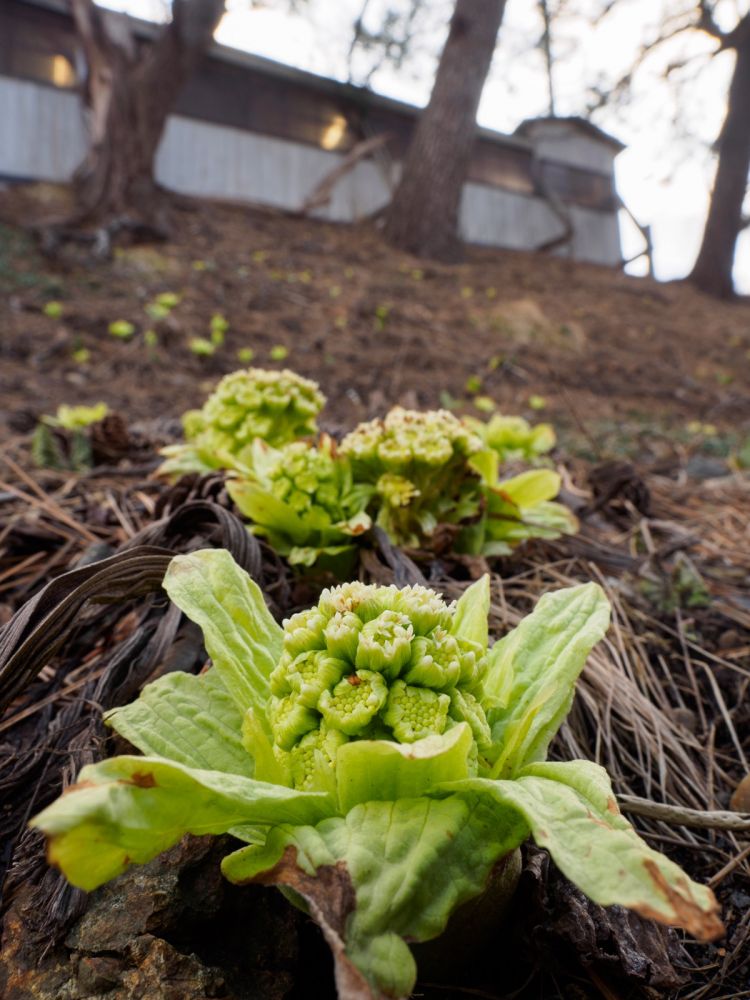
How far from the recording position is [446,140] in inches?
376

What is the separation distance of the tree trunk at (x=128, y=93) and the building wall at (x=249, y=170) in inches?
41.1

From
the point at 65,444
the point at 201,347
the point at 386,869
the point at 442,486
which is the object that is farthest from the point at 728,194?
the point at 386,869

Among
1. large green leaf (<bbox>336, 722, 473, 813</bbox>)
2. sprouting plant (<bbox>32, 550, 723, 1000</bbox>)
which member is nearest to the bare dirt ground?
sprouting plant (<bbox>32, 550, 723, 1000</bbox>)

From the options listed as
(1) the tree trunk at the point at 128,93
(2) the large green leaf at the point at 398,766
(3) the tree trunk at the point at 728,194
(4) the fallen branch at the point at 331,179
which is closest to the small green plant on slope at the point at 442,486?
(2) the large green leaf at the point at 398,766

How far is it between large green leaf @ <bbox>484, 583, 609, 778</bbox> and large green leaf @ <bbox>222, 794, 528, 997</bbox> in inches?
4.2

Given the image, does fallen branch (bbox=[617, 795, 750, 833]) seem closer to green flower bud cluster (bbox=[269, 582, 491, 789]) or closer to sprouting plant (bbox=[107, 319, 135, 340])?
green flower bud cluster (bbox=[269, 582, 491, 789])

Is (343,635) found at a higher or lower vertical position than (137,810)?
higher

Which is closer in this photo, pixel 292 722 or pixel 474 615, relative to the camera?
pixel 292 722

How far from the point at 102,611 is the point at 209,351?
507 centimetres

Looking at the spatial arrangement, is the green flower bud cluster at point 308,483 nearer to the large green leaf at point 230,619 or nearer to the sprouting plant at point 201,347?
the large green leaf at point 230,619

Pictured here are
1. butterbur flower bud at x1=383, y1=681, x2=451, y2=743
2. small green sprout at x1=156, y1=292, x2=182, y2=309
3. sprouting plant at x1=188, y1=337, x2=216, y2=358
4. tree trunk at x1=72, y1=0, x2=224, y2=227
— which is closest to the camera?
butterbur flower bud at x1=383, y1=681, x2=451, y2=743

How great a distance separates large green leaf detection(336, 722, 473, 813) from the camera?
75 cm

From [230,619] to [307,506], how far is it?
57cm

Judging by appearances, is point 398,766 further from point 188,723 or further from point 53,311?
point 53,311
